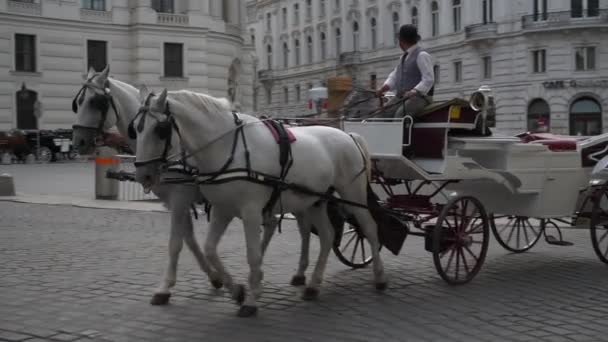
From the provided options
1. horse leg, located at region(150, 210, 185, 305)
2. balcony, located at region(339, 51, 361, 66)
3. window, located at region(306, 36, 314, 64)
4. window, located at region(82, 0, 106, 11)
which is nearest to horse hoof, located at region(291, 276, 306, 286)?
horse leg, located at region(150, 210, 185, 305)

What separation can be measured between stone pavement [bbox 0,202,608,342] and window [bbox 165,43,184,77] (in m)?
30.2

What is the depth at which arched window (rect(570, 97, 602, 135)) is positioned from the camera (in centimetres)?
4256

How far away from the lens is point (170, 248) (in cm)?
674

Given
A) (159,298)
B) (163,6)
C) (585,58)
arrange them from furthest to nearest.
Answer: (585,58), (163,6), (159,298)

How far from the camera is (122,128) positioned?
6996 mm

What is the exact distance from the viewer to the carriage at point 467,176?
25.1ft

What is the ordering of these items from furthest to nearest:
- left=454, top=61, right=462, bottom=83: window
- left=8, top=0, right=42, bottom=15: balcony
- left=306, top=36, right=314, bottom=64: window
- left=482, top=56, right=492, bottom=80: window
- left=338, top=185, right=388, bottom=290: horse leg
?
left=306, top=36, right=314, bottom=64: window < left=454, top=61, right=462, bottom=83: window < left=482, top=56, right=492, bottom=80: window < left=8, top=0, right=42, bottom=15: balcony < left=338, top=185, right=388, bottom=290: horse leg

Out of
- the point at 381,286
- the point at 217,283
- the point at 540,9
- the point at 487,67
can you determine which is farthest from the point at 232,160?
the point at 487,67

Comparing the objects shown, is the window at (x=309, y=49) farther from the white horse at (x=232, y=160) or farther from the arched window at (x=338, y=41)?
the white horse at (x=232, y=160)

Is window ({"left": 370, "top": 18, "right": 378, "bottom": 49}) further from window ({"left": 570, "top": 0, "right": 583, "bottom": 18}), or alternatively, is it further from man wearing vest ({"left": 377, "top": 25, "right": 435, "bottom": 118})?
man wearing vest ({"left": 377, "top": 25, "right": 435, "bottom": 118})

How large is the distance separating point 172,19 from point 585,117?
79.8 feet

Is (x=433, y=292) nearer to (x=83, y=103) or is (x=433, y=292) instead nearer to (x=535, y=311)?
(x=535, y=311)

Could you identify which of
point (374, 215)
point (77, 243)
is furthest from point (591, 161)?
point (77, 243)

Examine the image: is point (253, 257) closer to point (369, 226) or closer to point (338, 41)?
point (369, 226)
